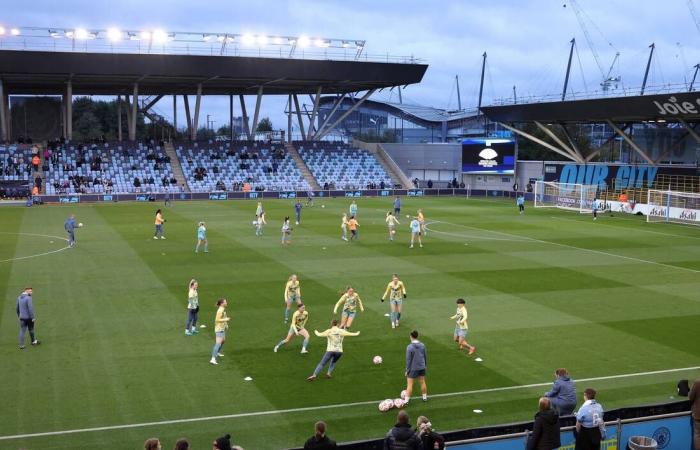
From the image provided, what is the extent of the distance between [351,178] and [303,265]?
5406cm

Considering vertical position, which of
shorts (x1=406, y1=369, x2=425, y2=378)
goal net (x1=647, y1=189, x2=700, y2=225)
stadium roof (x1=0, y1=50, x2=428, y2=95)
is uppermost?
stadium roof (x1=0, y1=50, x2=428, y2=95)

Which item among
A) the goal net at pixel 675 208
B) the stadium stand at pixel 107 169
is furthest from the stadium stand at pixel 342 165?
the goal net at pixel 675 208

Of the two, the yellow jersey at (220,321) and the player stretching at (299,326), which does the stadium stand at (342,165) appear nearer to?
the player stretching at (299,326)

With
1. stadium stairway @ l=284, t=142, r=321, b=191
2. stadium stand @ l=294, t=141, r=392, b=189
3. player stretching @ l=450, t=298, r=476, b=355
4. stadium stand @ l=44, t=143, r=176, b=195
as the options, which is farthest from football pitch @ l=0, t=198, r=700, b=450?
stadium stand @ l=294, t=141, r=392, b=189

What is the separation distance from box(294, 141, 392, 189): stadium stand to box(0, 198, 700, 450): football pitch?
138 ft

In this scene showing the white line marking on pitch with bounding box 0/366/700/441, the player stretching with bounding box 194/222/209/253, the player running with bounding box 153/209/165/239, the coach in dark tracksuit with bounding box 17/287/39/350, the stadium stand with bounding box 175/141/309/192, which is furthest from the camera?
the stadium stand with bounding box 175/141/309/192

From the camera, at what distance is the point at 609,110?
66.4m

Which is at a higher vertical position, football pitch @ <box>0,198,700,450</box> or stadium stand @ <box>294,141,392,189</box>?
stadium stand @ <box>294,141,392,189</box>

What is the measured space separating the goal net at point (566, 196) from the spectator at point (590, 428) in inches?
2091

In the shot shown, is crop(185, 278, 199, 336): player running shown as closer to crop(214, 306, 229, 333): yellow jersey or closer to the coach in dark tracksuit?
crop(214, 306, 229, 333): yellow jersey

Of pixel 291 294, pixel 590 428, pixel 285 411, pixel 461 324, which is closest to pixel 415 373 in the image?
pixel 285 411

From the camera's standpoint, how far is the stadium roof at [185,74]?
71.3 metres

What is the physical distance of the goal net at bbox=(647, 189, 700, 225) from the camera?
2122 inches

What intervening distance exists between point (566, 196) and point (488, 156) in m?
18.7
